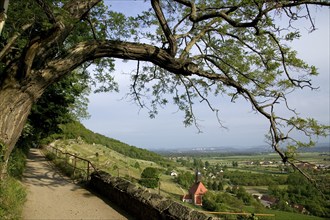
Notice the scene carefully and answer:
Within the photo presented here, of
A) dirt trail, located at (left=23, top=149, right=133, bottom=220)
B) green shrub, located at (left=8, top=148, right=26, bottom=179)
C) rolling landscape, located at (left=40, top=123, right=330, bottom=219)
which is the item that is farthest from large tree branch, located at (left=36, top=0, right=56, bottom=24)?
rolling landscape, located at (left=40, top=123, right=330, bottom=219)

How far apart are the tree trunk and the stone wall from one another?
3354 mm

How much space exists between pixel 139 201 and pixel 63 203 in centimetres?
305

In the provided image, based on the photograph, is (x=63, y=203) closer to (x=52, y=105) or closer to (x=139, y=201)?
(x=139, y=201)

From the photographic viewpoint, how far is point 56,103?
1931 centimetres

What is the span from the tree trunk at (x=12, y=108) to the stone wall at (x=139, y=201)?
3.35 metres

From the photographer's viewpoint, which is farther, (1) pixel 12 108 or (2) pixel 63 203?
(2) pixel 63 203

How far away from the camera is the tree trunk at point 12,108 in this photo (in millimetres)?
6293

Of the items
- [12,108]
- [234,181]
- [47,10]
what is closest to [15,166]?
[12,108]

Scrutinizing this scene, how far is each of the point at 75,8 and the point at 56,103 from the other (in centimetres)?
1266

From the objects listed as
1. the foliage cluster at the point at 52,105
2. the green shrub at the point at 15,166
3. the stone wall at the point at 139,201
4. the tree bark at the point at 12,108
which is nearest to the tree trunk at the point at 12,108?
the tree bark at the point at 12,108

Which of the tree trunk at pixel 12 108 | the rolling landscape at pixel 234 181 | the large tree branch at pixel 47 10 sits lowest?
the rolling landscape at pixel 234 181

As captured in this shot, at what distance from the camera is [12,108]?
20.8 feet

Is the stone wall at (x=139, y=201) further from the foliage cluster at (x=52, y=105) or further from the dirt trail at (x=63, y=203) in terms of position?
the foliage cluster at (x=52, y=105)

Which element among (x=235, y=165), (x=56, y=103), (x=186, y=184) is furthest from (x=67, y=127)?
(x=235, y=165)
